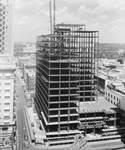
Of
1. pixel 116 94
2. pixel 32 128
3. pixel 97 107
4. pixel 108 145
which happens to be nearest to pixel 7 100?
pixel 32 128

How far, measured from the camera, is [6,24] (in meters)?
119

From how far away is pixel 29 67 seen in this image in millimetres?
191000

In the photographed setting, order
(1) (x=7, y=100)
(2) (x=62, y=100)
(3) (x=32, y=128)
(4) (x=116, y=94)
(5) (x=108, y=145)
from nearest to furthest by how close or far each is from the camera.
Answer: (5) (x=108, y=145) → (2) (x=62, y=100) → (1) (x=7, y=100) → (3) (x=32, y=128) → (4) (x=116, y=94)

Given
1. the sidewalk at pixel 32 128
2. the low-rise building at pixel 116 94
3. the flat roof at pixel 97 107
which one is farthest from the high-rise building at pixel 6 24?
the low-rise building at pixel 116 94

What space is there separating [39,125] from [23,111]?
2758cm

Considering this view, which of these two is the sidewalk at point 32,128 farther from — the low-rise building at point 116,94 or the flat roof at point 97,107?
the low-rise building at point 116,94

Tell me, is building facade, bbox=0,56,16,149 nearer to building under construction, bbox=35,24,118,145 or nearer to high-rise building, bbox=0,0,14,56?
building under construction, bbox=35,24,118,145

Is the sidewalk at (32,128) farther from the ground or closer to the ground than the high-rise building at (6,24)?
closer to the ground

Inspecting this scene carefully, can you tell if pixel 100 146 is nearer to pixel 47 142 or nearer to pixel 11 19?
pixel 47 142

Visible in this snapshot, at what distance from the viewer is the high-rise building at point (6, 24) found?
117 meters

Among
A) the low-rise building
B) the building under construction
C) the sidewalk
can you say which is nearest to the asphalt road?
the building under construction

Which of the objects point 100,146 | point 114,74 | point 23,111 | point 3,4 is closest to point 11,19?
point 3,4

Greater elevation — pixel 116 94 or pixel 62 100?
pixel 62 100

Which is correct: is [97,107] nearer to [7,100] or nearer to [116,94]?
[116,94]
